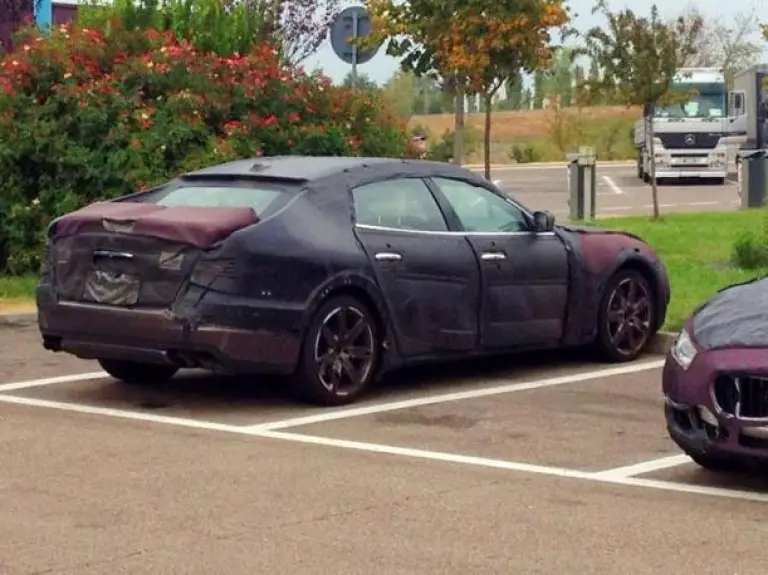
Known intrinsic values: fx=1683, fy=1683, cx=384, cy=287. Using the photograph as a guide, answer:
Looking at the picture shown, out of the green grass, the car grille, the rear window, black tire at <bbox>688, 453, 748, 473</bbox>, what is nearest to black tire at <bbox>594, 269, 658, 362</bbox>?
the green grass

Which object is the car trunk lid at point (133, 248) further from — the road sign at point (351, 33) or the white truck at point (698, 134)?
the white truck at point (698, 134)

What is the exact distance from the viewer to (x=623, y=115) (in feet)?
223

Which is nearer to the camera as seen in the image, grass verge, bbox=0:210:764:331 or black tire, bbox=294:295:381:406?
black tire, bbox=294:295:381:406

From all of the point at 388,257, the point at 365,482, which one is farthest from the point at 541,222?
the point at 365,482

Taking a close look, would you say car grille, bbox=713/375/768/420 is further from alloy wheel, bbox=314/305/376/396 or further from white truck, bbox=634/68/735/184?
white truck, bbox=634/68/735/184

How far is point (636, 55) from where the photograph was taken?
84.2 ft

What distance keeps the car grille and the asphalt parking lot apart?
1.37 ft

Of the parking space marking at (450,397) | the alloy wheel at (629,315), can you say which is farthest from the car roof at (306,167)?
the alloy wheel at (629,315)

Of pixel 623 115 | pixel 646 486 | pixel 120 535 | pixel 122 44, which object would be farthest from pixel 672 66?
pixel 623 115

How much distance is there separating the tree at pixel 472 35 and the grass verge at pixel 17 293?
246 inches

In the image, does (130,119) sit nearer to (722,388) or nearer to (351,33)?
(351,33)

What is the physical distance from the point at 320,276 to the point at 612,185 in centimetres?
3402

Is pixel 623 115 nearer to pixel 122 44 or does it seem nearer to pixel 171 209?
pixel 122 44

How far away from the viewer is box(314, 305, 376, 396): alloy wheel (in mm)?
10211
